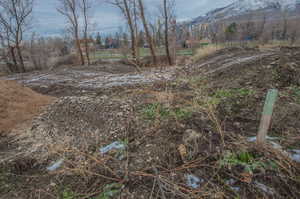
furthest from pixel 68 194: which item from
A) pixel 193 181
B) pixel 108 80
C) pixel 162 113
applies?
pixel 108 80

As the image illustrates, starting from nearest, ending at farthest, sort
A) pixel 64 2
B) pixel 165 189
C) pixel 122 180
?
pixel 165 189
pixel 122 180
pixel 64 2

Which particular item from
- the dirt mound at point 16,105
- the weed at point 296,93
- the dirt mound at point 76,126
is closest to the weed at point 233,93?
the weed at point 296,93

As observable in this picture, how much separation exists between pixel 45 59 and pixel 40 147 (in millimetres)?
20010

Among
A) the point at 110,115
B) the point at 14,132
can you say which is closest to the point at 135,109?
the point at 110,115

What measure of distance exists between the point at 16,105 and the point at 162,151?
112 inches

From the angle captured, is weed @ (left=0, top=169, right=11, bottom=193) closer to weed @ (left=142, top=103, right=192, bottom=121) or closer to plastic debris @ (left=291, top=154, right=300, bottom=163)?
weed @ (left=142, top=103, right=192, bottom=121)

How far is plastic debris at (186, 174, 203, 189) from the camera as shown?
1121mm

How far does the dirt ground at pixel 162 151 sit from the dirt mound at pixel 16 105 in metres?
0.30

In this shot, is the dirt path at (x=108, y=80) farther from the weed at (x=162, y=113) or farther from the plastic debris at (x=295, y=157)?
the plastic debris at (x=295, y=157)

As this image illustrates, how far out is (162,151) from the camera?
1475mm

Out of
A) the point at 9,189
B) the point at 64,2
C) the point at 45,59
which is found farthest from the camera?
the point at 45,59

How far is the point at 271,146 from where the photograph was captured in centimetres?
124

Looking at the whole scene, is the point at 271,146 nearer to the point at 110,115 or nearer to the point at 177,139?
the point at 177,139

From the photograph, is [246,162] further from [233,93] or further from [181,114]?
[233,93]
